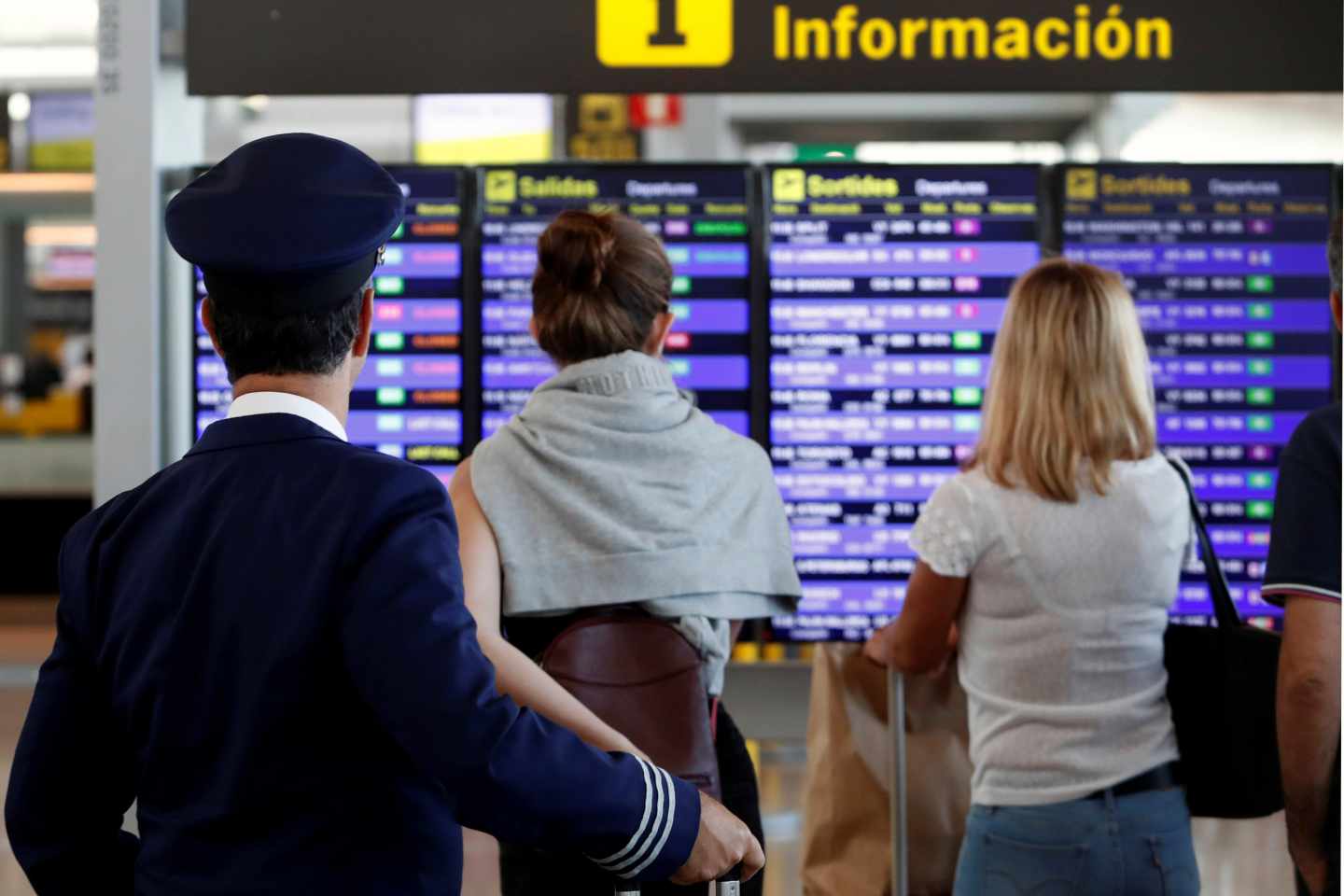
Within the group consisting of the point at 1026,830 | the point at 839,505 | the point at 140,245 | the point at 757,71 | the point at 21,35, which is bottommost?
the point at 1026,830

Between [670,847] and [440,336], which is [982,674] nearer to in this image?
[670,847]

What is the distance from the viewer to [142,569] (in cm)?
142

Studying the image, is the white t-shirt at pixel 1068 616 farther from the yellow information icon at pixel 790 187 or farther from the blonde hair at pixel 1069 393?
the yellow information icon at pixel 790 187

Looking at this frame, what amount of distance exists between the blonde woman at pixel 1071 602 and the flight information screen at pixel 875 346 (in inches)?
47.8

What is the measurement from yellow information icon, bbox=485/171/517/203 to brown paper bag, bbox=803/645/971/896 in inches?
54.4

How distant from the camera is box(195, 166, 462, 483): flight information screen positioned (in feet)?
11.7

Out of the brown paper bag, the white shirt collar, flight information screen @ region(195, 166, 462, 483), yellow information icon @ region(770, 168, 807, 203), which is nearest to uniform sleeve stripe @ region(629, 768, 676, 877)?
the white shirt collar

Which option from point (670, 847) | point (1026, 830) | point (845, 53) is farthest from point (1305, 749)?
point (845, 53)

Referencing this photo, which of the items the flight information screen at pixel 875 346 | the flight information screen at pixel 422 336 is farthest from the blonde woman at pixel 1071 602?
the flight information screen at pixel 422 336

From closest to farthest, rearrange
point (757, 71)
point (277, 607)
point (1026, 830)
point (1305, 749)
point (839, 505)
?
point (277, 607) < point (1305, 749) < point (1026, 830) < point (757, 71) < point (839, 505)

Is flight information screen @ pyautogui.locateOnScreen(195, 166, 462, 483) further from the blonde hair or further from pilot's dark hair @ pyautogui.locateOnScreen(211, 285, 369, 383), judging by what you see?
pilot's dark hair @ pyautogui.locateOnScreen(211, 285, 369, 383)

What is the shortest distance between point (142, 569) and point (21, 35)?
1164 centimetres

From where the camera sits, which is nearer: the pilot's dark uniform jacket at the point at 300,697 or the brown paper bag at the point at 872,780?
the pilot's dark uniform jacket at the point at 300,697

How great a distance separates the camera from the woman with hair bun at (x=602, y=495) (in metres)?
2.12
